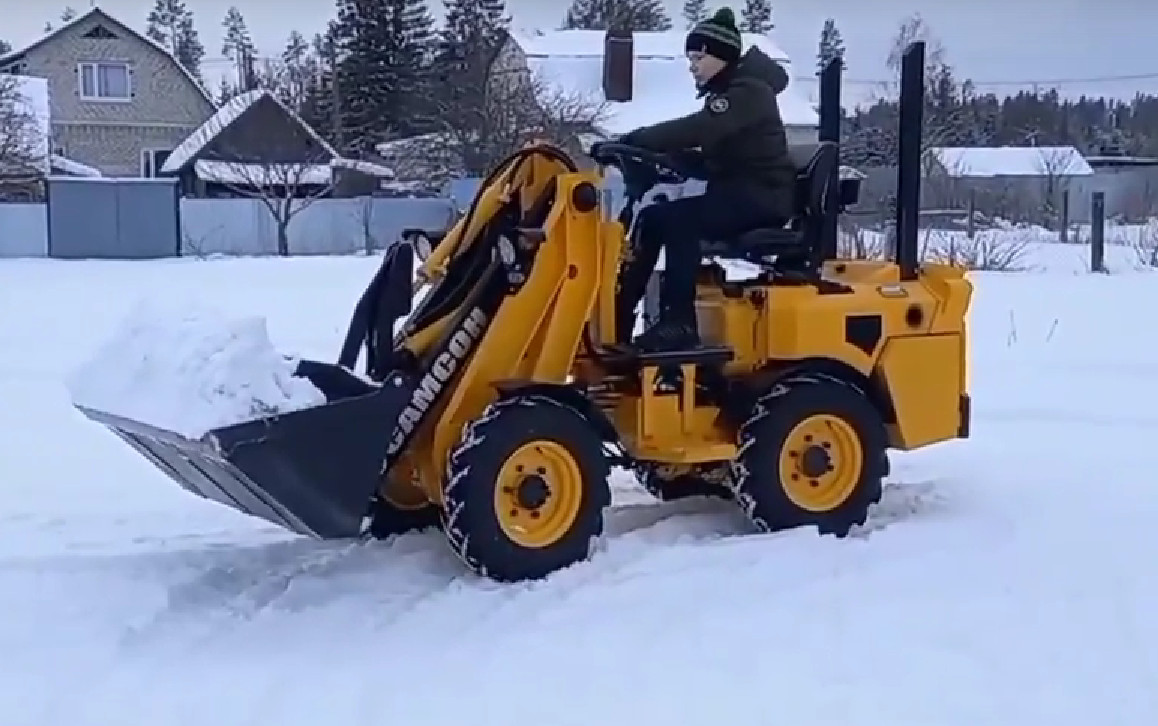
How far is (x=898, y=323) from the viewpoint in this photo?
272 inches

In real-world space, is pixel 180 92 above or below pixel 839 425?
above

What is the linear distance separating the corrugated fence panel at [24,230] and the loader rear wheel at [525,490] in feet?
76.2

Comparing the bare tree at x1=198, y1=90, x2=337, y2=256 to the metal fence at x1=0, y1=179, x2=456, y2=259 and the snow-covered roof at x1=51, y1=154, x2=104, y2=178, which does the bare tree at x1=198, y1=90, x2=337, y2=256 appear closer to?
the metal fence at x1=0, y1=179, x2=456, y2=259

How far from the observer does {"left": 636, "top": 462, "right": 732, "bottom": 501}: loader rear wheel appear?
277 inches

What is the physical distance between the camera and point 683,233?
6590mm

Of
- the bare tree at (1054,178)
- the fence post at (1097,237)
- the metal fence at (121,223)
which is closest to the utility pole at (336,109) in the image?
the metal fence at (121,223)

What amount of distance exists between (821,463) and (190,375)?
2690 millimetres

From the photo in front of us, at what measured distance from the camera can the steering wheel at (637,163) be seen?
6.59 meters

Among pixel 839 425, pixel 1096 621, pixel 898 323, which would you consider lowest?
pixel 1096 621

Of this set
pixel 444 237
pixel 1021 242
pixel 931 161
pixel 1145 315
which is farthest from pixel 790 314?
pixel 931 161

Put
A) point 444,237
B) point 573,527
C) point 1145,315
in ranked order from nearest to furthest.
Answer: point 573,527 < point 444,237 < point 1145,315

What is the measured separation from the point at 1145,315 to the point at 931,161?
22.1 metres

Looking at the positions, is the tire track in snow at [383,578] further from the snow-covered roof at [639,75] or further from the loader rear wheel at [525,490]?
the snow-covered roof at [639,75]

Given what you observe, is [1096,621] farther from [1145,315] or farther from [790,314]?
[1145,315]
